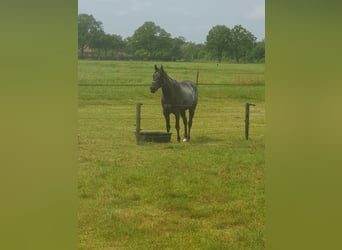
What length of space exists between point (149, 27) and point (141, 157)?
27.8 inches

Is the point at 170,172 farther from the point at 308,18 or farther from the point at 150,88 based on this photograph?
the point at 308,18

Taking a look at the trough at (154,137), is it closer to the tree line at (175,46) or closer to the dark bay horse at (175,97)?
the dark bay horse at (175,97)

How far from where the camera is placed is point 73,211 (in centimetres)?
253

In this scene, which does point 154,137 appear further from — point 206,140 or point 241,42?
point 241,42

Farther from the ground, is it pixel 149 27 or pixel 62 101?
pixel 149 27

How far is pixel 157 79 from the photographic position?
2762mm

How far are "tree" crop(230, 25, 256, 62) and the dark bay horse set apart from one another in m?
0.33

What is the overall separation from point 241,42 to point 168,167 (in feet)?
2.61

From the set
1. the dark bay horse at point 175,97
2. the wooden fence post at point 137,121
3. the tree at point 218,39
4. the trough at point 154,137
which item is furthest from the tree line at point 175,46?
the trough at point 154,137

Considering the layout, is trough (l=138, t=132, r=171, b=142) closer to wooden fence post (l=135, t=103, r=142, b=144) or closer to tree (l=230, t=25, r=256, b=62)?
wooden fence post (l=135, t=103, r=142, b=144)

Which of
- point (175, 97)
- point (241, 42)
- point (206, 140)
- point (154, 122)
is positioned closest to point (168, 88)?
point (175, 97)

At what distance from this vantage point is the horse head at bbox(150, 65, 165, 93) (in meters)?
2.75

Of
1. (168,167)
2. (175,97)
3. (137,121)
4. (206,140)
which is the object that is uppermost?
(175,97)

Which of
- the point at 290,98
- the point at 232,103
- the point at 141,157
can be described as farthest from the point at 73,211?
the point at 290,98
